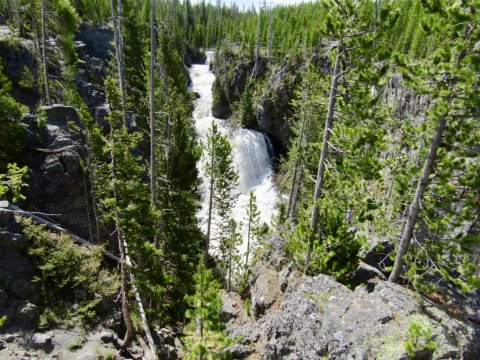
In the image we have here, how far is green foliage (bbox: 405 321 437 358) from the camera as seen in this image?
6.11m

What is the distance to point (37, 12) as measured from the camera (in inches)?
1059

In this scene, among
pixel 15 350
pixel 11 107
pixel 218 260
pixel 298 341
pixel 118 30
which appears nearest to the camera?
pixel 298 341

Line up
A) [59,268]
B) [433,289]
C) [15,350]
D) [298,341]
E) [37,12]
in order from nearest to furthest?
[298,341], [433,289], [15,350], [59,268], [37,12]

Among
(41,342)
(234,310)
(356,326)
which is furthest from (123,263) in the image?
(356,326)

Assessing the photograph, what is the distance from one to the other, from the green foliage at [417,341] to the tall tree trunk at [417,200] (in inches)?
128

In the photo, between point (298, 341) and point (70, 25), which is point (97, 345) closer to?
point (298, 341)

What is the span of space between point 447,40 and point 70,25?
1206 inches

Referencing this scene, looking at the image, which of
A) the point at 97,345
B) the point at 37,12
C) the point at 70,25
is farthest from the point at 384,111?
the point at 37,12

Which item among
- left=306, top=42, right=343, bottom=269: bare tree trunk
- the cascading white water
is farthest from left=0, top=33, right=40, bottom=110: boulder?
left=306, top=42, right=343, bottom=269: bare tree trunk

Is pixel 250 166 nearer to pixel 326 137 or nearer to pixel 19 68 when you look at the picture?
pixel 19 68

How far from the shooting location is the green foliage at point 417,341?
611 cm

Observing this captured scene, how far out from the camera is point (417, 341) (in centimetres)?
644

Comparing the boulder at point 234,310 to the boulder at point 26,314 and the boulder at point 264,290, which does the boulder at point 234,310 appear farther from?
the boulder at point 26,314

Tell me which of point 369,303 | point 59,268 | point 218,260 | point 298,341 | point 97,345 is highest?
point 369,303
